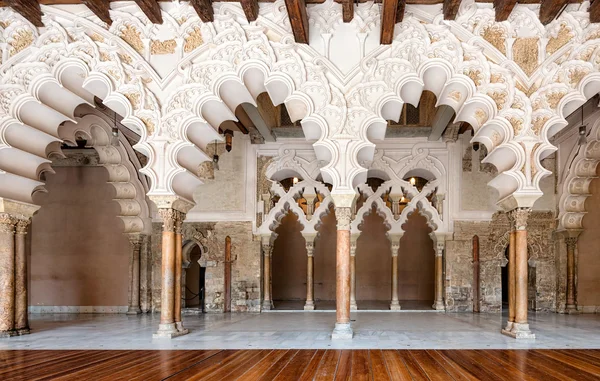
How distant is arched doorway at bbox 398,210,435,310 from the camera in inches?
686

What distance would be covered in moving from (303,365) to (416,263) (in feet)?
41.2

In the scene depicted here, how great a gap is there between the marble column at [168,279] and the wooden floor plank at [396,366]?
3.27 metres

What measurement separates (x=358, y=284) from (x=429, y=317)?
645 centimetres

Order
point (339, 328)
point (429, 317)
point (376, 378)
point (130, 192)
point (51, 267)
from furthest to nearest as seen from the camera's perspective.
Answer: point (51, 267) < point (130, 192) < point (429, 317) < point (339, 328) < point (376, 378)

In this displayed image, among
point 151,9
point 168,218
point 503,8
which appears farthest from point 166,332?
point 503,8

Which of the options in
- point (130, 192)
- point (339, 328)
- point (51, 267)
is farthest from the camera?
point (51, 267)

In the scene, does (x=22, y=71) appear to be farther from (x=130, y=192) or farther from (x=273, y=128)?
(x=273, y=128)

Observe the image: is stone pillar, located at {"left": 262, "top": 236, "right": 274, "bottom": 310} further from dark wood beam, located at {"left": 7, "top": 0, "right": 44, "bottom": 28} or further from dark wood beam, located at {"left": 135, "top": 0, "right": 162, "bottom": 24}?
dark wood beam, located at {"left": 7, "top": 0, "right": 44, "bottom": 28}

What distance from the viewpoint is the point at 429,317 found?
1113cm

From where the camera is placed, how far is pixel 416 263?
17562mm

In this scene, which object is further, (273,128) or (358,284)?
(358,284)

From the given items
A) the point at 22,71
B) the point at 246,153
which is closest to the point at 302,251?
the point at 246,153

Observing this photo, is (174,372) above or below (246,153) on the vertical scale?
below

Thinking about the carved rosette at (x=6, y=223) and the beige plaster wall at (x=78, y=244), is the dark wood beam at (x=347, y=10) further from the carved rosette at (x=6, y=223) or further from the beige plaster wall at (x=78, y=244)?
the beige plaster wall at (x=78, y=244)
